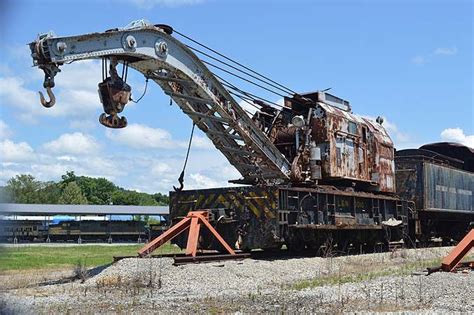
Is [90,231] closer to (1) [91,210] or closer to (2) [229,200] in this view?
(1) [91,210]

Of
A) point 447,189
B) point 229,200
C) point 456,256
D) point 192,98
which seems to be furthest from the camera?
point 447,189

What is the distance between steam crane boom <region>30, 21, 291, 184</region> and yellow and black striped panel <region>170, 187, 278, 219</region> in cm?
146

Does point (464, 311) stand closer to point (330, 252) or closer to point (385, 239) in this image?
point (330, 252)

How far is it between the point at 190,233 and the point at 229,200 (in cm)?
192

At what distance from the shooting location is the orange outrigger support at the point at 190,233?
44.6 feet

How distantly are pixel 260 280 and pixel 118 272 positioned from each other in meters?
2.81

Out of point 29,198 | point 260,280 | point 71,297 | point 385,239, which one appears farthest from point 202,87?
point 29,198

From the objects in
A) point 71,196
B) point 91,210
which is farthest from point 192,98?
point 71,196

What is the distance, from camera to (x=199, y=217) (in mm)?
14445

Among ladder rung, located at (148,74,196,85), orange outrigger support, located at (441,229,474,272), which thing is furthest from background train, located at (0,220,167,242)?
orange outrigger support, located at (441,229,474,272)

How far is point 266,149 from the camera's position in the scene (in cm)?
1655

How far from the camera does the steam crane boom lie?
38.9 ft

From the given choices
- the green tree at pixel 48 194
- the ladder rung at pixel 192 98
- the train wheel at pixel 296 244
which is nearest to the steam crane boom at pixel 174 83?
the ladder rung at pixel 192 98

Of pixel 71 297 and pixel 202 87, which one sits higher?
pixel 202 87
